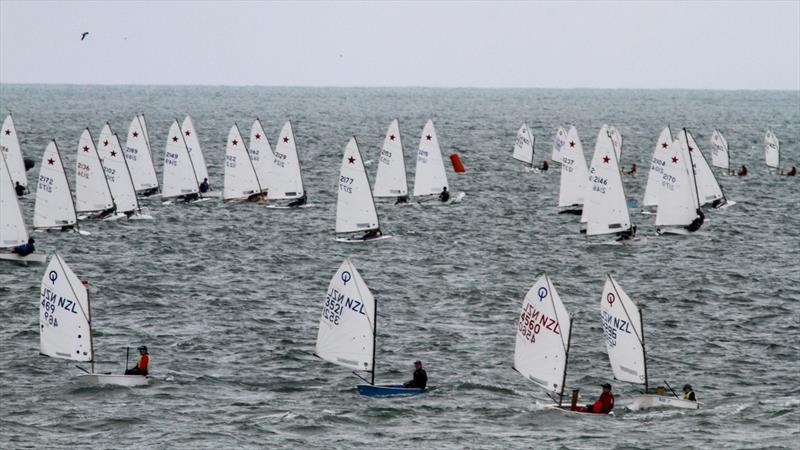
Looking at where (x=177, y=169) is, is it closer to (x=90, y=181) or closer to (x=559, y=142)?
(x=90, y=181)

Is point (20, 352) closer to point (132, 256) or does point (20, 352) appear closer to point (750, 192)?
point (132, 256)

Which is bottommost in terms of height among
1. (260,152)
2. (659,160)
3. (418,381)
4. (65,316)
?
(418,381)

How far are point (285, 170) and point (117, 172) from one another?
12.7m

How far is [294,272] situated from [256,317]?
12.3 meters

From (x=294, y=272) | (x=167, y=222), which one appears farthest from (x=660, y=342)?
(x=167, y=222)

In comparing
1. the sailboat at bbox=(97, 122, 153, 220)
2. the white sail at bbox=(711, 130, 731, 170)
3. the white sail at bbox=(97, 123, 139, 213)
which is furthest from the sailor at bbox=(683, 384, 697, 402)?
the white sail at bbox=(711, 130, 731, 170)

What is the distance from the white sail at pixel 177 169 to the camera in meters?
95.8

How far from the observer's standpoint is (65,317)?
48125 millimetres

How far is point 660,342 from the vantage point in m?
55.8

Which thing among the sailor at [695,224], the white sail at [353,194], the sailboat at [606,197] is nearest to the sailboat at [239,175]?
the white sail at [353,194]

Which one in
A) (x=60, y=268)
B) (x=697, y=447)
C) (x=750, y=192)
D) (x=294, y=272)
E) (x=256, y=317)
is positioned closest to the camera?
(x=697, y=447)

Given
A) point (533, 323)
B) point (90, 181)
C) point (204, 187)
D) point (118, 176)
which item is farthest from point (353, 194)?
point (533, 323)

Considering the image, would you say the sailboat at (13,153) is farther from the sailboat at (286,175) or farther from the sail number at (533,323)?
the sail number at (533,323)

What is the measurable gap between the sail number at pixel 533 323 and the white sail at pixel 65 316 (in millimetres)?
15720
